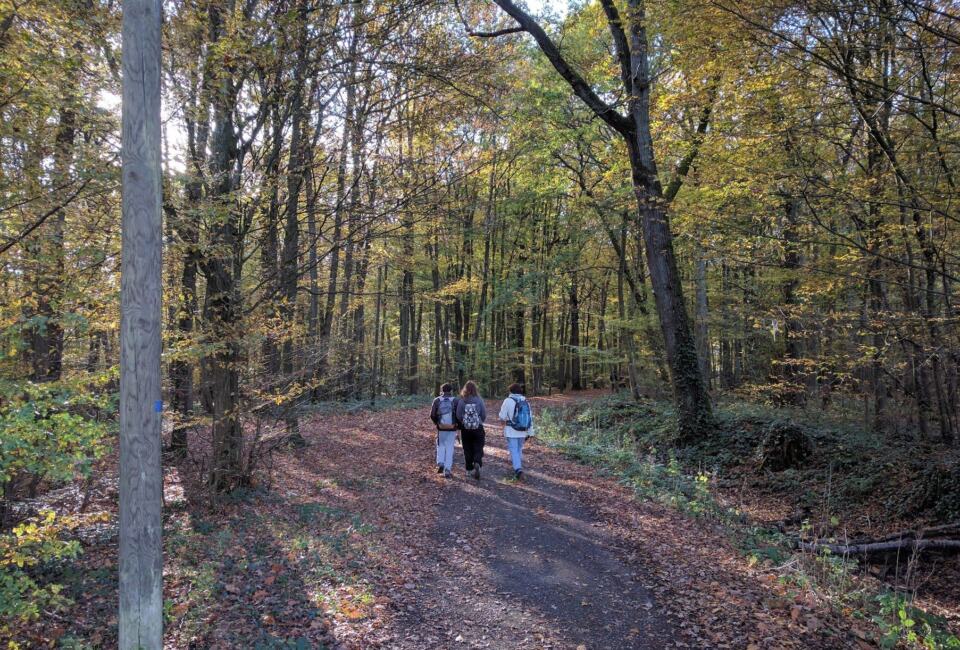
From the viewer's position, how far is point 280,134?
732 centimetres

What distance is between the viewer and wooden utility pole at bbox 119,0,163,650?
9.55ft

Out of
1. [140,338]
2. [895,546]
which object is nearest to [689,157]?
[895,546]

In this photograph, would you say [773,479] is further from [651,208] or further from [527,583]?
[527,583]

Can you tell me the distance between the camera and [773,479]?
9664 millimetres

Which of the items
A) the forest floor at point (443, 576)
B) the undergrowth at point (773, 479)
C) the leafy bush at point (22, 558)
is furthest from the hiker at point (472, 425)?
the leafy bush at point (22, 558)

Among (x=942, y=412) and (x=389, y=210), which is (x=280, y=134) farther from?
(x=942, y=412)

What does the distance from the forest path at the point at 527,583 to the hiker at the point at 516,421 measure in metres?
1.02

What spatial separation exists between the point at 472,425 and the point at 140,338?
23.0 feet

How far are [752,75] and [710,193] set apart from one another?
14.7 ft

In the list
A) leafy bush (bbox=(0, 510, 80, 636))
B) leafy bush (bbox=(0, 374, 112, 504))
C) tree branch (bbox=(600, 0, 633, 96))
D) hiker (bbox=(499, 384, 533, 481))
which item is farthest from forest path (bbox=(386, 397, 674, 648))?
tree branch (bbox=(600, 0, 633, 96))

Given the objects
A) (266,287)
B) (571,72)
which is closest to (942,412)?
(571,72)

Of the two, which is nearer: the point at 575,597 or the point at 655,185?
the point at 575,597

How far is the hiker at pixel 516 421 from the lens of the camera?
9492mm

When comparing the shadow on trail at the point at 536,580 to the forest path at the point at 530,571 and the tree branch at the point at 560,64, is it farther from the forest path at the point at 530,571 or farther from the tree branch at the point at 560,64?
the tree branch at the point at 560,64
